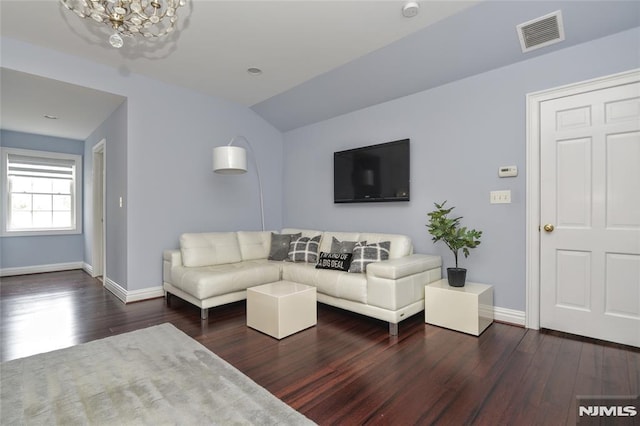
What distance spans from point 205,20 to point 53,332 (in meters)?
3.07

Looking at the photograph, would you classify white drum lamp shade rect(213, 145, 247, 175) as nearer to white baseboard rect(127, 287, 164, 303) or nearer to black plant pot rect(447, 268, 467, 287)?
white baseboard rect(127, 287, 164, 303)

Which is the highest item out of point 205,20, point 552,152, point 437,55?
point 205,20

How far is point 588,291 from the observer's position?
2586 mm

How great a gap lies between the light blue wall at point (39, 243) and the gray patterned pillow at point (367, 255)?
5.62 m

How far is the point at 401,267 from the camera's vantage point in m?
2.78

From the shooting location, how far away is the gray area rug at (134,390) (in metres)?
1.57

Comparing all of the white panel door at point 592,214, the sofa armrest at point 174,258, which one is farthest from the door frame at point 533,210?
the sofa armrest at point 174,258

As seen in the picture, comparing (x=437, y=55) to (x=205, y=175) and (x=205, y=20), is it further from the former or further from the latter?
(x=205, y=175)

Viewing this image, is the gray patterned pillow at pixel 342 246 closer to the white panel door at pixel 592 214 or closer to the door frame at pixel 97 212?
the white panel door at pixel 592 214

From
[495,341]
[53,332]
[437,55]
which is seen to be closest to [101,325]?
[53,332]

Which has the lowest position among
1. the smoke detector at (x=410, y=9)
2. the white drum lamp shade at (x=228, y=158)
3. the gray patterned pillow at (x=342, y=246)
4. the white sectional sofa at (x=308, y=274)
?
the white sectional sofa at (x=308, y=274)

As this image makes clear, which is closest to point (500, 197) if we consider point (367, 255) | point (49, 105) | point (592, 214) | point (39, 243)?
point (592, 214)

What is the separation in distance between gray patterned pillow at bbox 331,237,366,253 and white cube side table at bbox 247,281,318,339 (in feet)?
2.63

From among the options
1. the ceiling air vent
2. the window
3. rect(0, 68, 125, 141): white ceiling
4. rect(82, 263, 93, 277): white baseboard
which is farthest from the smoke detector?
the window
